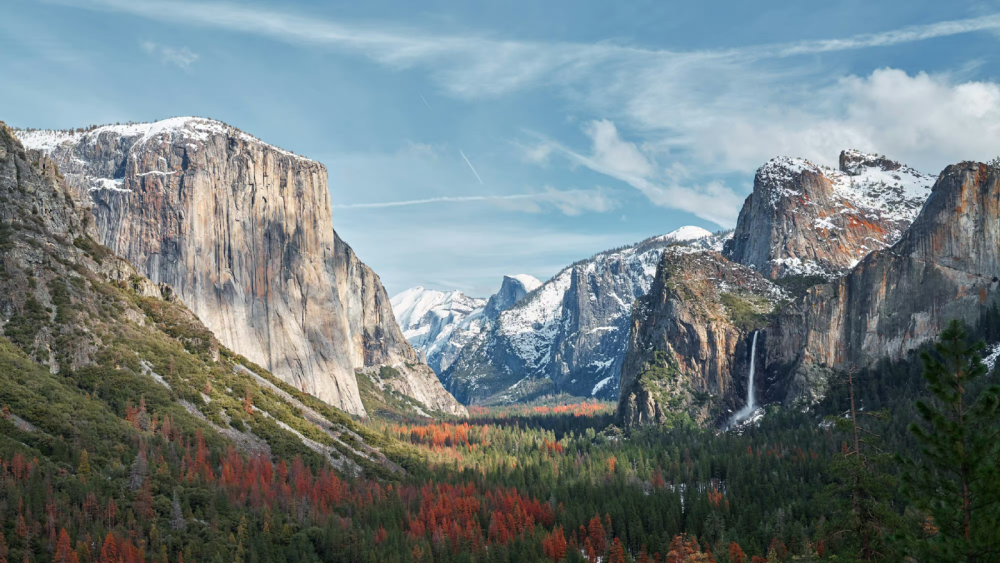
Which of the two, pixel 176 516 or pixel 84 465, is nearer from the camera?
pixel 176 516

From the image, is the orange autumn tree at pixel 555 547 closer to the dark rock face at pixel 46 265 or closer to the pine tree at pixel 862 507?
the pine tree at pixel 862 507

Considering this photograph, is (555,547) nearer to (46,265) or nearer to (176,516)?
(176,516)

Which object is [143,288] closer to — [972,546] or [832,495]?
[832,495]

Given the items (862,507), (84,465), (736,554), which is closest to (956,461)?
(862,507)

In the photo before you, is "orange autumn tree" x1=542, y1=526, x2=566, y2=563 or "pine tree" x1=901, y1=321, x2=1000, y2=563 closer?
"pine tree" x1=901, y1=321, x2=1000, y2=563

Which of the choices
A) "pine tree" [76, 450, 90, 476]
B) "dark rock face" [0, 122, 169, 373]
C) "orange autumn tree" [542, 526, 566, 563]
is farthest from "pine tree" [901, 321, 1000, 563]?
"dark rock face" [0, 122, 169, 373]

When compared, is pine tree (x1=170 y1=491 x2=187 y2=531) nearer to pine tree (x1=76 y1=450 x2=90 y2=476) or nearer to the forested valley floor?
the forested valley floor

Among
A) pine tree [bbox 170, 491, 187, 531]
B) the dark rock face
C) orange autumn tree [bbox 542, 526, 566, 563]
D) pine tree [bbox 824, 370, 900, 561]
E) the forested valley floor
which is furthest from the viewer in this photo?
the dark rock face

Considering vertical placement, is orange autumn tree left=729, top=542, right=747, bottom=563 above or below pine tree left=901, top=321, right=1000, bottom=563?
below

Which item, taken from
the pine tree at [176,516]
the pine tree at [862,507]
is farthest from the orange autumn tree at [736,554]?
the pine tree at [176,516]
